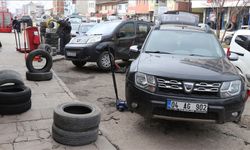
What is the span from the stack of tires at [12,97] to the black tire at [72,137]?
4.07 feet

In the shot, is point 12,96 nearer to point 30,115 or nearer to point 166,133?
point 30,115

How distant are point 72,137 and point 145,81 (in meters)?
1.34

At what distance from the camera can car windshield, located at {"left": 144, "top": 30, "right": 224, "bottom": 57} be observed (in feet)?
20.0

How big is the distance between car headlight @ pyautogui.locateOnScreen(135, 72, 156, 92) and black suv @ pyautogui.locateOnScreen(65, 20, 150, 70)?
5.00 m

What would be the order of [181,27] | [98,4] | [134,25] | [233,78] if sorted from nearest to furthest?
[233,78]
[181,27]
[134,25]
[98,4]

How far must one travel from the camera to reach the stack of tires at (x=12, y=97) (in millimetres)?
5336

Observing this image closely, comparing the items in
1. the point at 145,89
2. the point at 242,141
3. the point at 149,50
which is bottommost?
the point at 242,141

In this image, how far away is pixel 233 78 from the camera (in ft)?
15.9

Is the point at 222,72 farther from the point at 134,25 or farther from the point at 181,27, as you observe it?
the point at 134,25

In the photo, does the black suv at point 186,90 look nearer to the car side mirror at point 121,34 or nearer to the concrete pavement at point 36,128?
the concrete pavement at point 36,128

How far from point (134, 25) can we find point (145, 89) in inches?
280

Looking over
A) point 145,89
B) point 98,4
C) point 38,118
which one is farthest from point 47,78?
point 98,4

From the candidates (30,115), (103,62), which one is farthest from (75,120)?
(103,62)

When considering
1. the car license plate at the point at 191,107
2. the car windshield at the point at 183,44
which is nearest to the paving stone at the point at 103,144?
the car license plate at the point at 191,107
